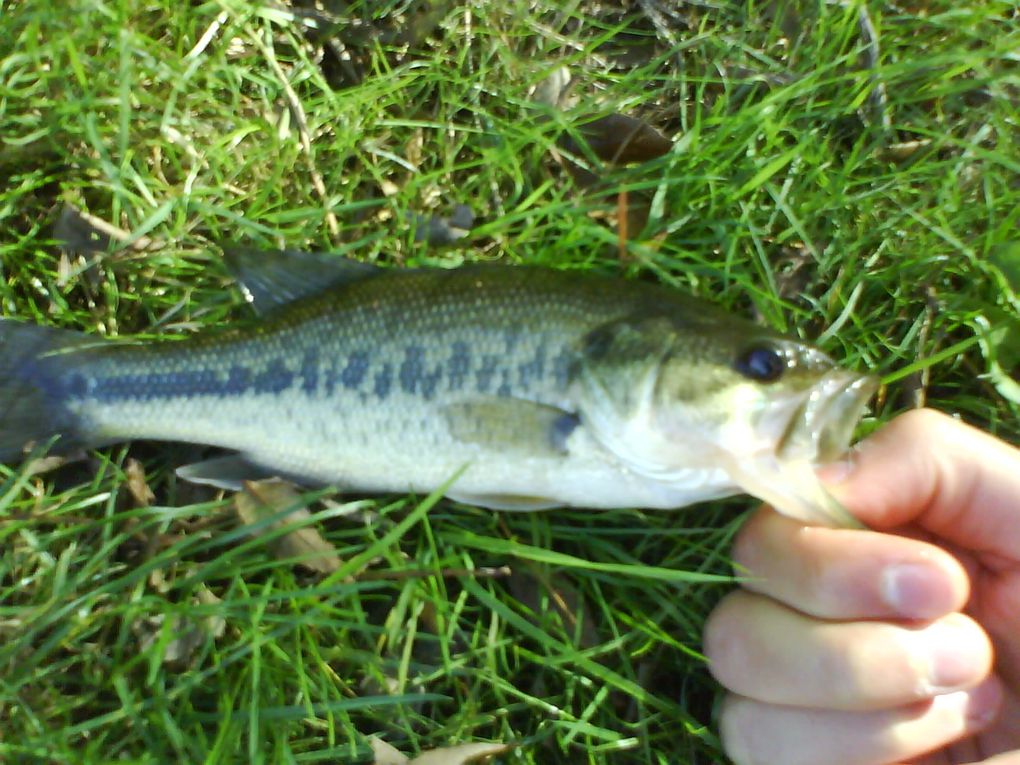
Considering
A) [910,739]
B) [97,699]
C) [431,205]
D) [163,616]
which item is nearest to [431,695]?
[163,616]

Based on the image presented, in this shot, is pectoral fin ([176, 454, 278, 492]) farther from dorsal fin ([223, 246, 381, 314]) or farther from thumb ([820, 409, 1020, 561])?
thumb ([820, 409, 1020, 561])

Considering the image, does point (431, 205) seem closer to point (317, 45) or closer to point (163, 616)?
point (317, 45)

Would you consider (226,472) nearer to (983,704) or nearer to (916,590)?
(916,590)

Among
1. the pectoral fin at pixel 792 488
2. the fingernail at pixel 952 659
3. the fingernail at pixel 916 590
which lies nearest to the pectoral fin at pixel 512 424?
the pectoral fin at pixel 792 488

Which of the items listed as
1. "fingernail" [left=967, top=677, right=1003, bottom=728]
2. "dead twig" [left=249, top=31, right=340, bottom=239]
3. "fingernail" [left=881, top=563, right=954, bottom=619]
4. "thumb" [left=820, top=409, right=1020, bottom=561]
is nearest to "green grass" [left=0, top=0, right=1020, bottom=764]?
"dead twig" [left=249, top=31, right=340, bottom=239]

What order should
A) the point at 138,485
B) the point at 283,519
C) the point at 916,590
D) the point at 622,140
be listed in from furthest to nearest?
the point at 622,140
the point at 138,485
the point at 283,519
the point at 916,590

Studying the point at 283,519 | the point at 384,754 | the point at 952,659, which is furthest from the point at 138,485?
the point at 952,659

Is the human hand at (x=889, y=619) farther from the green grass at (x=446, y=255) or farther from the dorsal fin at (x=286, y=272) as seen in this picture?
the dorsal fin at (x=286, y=272)
